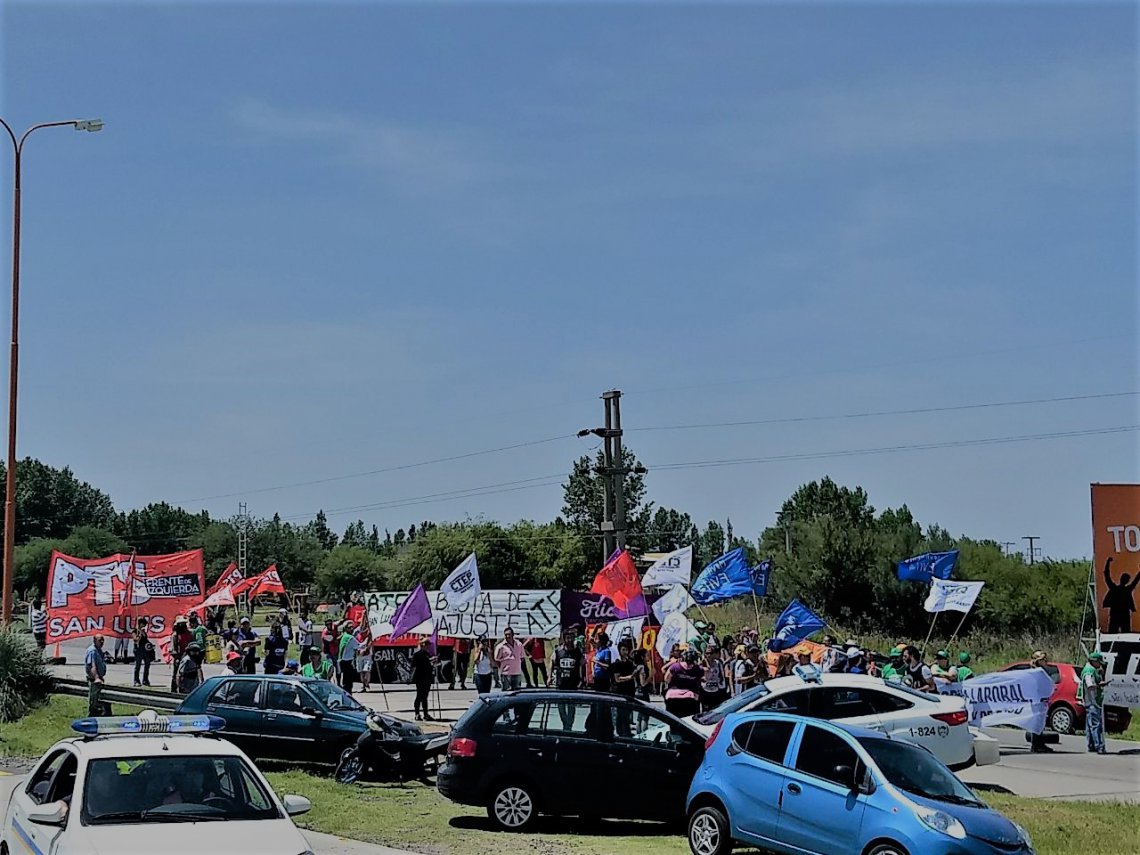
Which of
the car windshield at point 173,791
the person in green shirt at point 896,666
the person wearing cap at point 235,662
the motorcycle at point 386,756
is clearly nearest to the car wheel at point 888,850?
the car windshield at point 173,791

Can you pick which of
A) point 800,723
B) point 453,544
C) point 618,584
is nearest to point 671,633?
point 618,584

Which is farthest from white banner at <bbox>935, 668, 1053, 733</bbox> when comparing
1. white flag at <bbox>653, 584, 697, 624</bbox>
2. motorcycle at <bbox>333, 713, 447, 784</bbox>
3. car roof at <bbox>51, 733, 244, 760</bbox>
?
car roof at <bbox>51, 733, 244, 760</bbox>

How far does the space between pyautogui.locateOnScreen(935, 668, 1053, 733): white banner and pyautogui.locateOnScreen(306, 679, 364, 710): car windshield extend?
10237 millimetres

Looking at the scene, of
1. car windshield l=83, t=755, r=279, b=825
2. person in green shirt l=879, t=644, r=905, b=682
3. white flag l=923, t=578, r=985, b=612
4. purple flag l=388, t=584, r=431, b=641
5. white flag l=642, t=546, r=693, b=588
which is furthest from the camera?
white flag l=642, t=546, r=693, b=588

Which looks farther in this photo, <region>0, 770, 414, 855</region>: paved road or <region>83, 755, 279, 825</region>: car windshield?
<region>0, 770, 414, 855</region>: paved road

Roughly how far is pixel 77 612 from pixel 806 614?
65.2 feet

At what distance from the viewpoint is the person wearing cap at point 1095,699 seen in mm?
23188

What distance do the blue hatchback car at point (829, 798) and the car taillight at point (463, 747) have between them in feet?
8.96

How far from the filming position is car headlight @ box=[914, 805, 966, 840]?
38.2 ft

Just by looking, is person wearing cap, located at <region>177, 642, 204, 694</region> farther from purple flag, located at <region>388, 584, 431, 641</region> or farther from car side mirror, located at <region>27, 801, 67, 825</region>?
car side mirror, located at <region>27, 801, 67, 825</region>

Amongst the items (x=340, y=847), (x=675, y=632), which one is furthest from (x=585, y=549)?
(x=340, y=847)

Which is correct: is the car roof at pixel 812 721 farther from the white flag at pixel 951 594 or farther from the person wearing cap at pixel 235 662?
the white flag at pixel 951 594

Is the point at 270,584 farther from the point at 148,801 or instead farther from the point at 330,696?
the point at 148,801

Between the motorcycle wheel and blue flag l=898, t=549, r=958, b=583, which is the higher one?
blue flag l=898, t=549, r=958, b=583
